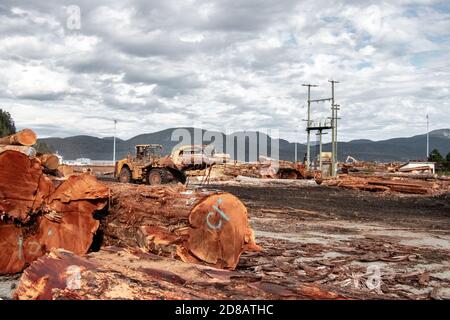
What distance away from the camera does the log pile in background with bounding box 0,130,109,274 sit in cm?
610

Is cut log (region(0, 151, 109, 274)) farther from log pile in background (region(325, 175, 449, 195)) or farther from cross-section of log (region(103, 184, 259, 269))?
log pile in background (region(325, 175, 449, 195))

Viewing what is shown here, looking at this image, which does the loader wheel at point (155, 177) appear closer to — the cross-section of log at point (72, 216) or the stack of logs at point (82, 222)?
the stack of logs at point (82, 222)

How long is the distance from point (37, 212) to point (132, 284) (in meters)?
2.55

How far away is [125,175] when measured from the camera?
2698 centimetres

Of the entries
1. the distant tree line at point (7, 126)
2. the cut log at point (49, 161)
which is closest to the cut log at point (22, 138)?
the cut log at point (49, 161)

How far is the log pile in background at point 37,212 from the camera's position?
20.0ft

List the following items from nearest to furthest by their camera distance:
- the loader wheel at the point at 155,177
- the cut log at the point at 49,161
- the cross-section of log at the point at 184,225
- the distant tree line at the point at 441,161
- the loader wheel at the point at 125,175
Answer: the cross-section of log at the point at 184,225, the cut log at the point at 49,161, the loader wheel at the point at 155,177, the loader wheel at the point at 125,175, the distant tree line at the point at 441,161

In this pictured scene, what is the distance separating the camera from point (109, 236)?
7031 millimetres

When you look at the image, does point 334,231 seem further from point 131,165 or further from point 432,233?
point 131,165

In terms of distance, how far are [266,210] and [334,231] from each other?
166 inches

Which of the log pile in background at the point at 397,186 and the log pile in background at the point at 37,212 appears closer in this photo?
the log pile in background at the point at 37,212

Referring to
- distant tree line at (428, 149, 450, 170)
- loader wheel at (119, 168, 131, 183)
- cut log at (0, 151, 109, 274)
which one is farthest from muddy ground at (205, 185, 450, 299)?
distant tree line at (428, 149, 450, 170)

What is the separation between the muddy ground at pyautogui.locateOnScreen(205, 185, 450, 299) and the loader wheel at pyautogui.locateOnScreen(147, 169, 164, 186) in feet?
27.6

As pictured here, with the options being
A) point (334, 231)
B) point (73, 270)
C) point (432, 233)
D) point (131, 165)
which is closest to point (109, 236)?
point (73, 270)
